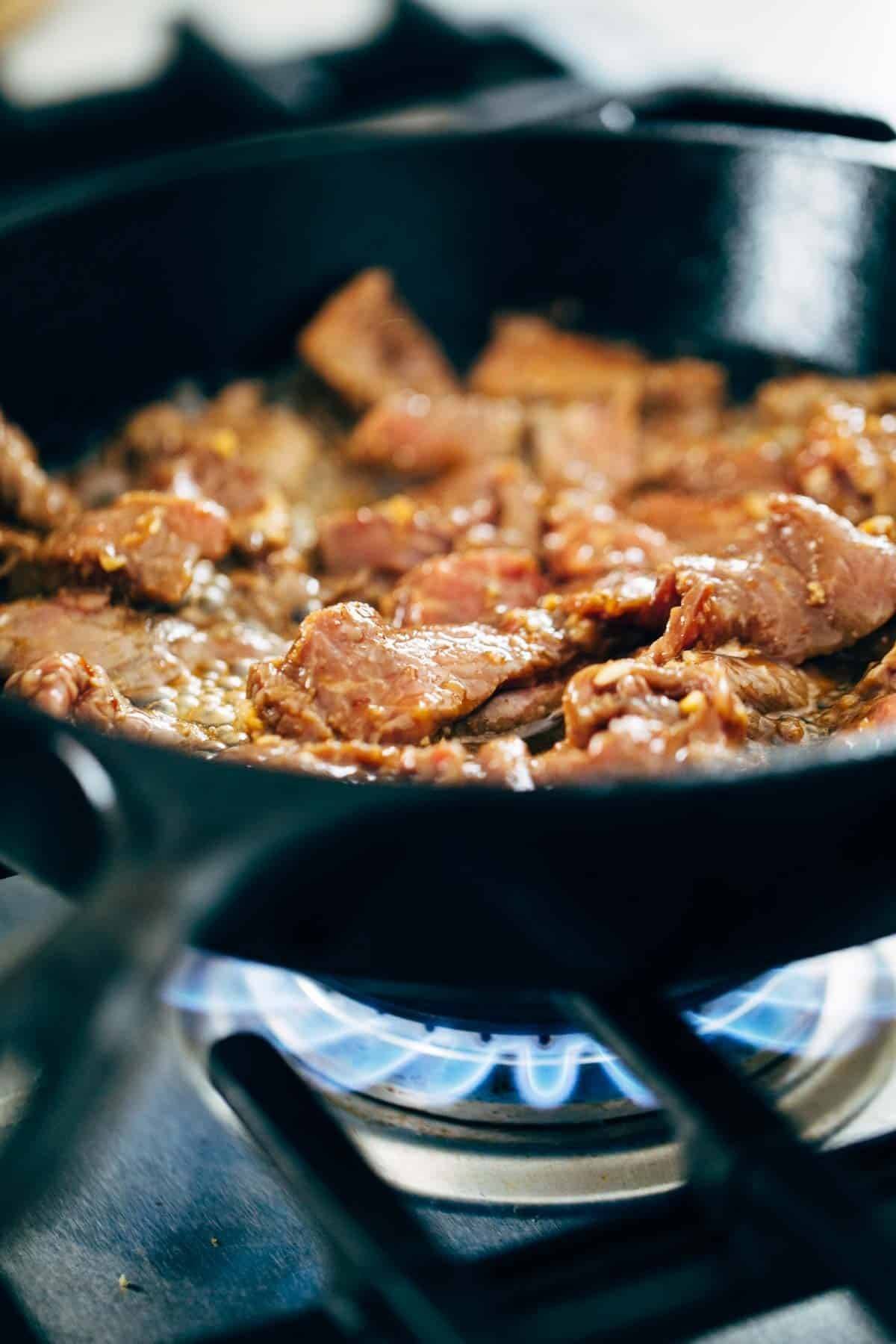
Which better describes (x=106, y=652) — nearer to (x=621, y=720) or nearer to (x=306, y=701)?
(x=306, y=701)

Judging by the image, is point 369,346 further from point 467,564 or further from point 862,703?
point 862,703

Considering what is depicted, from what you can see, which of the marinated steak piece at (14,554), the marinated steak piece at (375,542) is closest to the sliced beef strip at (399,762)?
the marinated steak piece at (375,542)

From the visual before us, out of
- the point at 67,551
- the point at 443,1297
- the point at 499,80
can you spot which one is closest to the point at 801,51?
the point at 499,80

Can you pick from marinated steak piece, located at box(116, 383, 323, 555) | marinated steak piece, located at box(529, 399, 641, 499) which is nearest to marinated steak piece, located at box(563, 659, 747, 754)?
marinated steak piece, located at box(116, 383, 323, 555)

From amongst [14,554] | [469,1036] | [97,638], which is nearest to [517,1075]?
[469,1036]

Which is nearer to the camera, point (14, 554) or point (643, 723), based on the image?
point (643, 723)
